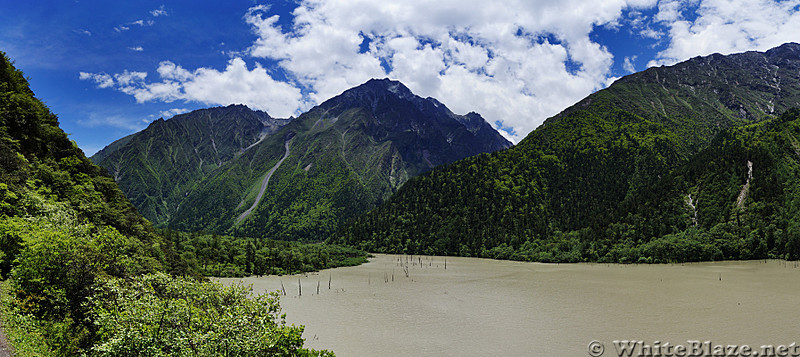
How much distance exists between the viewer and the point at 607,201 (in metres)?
147

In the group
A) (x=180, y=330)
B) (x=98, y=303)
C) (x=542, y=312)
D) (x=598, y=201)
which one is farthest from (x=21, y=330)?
(x=598, y=201)

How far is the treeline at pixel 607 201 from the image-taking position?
335 ft

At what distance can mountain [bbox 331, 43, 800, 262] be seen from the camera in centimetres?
10519

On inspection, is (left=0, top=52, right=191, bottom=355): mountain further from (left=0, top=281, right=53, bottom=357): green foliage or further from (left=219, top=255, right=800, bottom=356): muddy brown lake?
(left=219, top=255, right=800, bottom=356): muddy brown lake

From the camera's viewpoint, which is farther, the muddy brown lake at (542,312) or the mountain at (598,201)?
the mountain at (598,201)

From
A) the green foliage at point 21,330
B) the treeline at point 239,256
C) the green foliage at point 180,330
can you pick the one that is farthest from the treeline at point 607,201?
the green foliage at point 21,330

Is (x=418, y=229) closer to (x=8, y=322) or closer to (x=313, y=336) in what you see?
(x=313, y=336)

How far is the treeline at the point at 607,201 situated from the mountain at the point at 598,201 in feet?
1.19

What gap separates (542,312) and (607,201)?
382 ft

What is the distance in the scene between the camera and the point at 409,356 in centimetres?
3152
